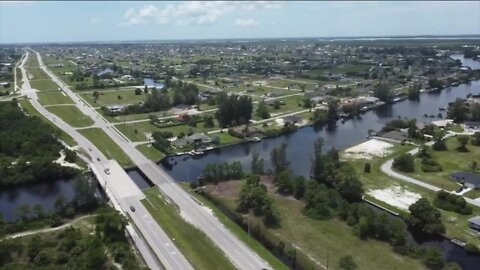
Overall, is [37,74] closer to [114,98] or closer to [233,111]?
[114,98]

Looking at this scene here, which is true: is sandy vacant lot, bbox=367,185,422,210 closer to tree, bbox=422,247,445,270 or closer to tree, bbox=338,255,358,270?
tree, bbox=422,247,445,270

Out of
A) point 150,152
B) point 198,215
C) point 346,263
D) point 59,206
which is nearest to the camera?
point 346,263

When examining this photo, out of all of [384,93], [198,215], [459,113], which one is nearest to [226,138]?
[198,215]

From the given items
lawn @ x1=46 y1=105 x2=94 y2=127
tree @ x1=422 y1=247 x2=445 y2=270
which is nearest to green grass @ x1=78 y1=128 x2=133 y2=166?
lawn @ x1=46 y1=105 x2=94 y2=127

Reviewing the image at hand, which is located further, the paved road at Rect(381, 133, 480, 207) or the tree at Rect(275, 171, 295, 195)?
the tree at Rect(275, 171, 295, 195)

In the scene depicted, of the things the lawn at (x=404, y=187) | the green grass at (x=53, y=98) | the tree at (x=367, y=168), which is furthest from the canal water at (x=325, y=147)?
the green grass at (x=53, y=98)
